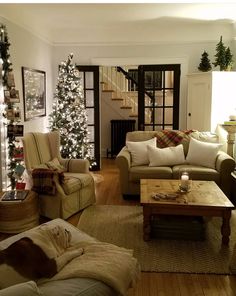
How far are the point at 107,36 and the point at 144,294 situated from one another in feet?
17.0

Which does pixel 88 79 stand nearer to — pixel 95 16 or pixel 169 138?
pixel 95 16

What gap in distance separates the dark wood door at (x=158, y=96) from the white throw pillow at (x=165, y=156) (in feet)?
6.43

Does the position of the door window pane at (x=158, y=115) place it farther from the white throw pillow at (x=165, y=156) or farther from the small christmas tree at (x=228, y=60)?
the white throw pillow at (x=165, y=156)

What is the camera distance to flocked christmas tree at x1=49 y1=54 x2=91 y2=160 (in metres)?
5.82

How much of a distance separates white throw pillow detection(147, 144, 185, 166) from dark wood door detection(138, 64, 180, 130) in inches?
77.1

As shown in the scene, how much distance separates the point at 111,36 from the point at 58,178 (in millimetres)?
3719

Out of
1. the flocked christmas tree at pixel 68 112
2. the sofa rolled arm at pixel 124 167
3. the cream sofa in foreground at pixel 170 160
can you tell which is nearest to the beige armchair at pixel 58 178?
the sofa rolled arm at pixel 124 167

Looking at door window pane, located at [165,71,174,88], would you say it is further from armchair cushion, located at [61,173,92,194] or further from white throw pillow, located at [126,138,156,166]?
armchair cushion, located at [61,173,92,194]

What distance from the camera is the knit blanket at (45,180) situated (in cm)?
383

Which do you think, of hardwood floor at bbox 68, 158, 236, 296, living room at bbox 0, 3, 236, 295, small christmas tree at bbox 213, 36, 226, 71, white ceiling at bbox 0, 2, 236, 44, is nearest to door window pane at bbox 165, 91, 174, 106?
living room at bbox 0, 3, 236, 295

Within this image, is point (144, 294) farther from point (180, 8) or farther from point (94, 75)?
point (94, 75)

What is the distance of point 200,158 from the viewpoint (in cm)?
477

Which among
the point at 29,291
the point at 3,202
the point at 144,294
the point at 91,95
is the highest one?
the point at 91,95

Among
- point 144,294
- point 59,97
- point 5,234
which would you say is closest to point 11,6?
point 59,97
